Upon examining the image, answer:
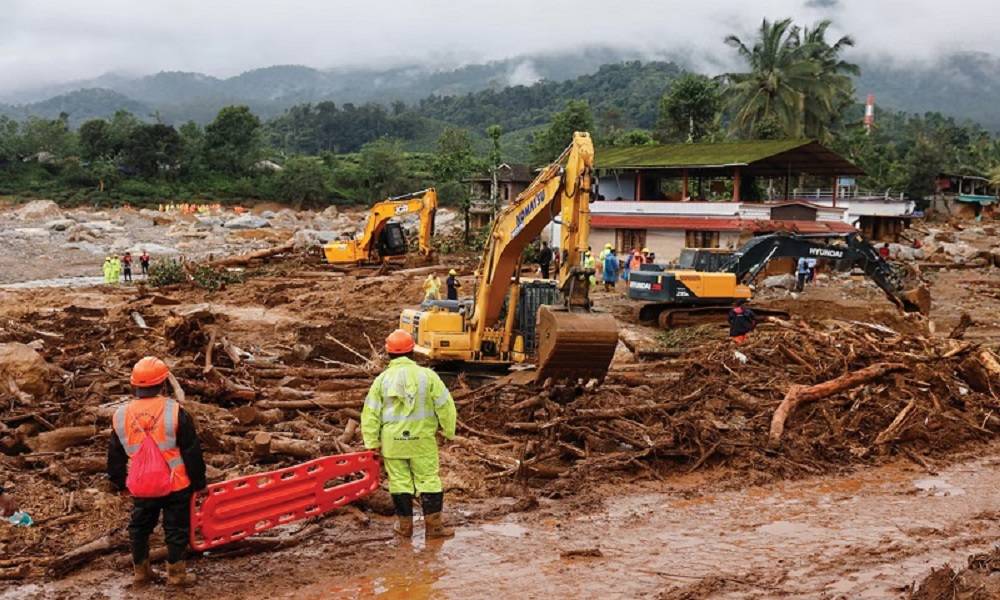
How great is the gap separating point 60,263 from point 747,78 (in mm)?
32711

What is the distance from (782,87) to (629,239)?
16556 mm

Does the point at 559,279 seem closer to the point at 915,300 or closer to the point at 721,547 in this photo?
the point at 721,547

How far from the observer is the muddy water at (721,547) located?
235 inches

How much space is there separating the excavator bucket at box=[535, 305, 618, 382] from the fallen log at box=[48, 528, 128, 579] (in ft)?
14.3

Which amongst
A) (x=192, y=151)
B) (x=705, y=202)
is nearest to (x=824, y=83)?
(x=705, y=202)

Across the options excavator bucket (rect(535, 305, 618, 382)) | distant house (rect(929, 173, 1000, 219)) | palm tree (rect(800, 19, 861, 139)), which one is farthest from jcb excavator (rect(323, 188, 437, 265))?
distant house (rect(929, 173, 1000, 219))

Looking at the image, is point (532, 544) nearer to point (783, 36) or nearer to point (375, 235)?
point (375, 235)

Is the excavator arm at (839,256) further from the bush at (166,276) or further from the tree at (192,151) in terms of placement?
the tree at (192,151)

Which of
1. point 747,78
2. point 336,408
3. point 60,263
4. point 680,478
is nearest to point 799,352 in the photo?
point 680,478

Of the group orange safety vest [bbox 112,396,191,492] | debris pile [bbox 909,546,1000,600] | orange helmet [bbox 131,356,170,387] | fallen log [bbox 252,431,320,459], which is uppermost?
orange helmet [bbox 131,356,170,387]

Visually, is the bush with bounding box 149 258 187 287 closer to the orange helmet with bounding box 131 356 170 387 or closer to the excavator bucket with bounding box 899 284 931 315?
the excavator bucket with bounding box 899 284 931 315

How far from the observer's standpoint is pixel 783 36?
148ft

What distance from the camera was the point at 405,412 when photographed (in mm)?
6598

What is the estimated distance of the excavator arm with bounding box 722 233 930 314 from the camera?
61.1 ft
